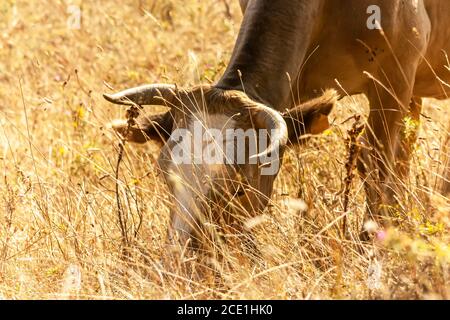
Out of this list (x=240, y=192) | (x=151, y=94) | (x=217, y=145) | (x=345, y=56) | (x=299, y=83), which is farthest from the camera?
(x=299, y=83)

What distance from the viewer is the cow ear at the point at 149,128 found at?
6.85 meters

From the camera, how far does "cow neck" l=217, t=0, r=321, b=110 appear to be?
6859 mm

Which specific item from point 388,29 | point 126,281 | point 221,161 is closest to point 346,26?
point 388,29

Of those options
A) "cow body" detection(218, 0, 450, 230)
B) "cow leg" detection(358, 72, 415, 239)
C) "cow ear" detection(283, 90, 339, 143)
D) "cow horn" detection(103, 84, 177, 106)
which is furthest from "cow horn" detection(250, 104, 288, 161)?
"cow leg" detection(358, 72, 415, 239)

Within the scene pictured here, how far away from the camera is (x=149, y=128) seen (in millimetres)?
6926

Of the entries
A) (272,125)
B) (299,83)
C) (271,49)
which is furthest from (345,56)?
(272,125)

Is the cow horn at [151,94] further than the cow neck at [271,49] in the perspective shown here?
No

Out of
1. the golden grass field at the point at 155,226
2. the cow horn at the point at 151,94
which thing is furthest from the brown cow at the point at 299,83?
the golden grass field at the point at 155,226

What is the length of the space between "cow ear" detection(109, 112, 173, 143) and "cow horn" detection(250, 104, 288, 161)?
0.68 meters

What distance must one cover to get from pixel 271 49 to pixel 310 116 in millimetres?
633

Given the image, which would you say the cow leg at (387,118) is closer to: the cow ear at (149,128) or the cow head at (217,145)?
the cow head at (217,145)

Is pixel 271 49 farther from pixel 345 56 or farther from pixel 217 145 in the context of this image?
pixel 217 145

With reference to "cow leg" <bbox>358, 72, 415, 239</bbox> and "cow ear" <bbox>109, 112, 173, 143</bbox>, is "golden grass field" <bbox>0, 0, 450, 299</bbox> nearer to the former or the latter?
"cow leg" <bbox>358, 72, 415, 239</bbox>
